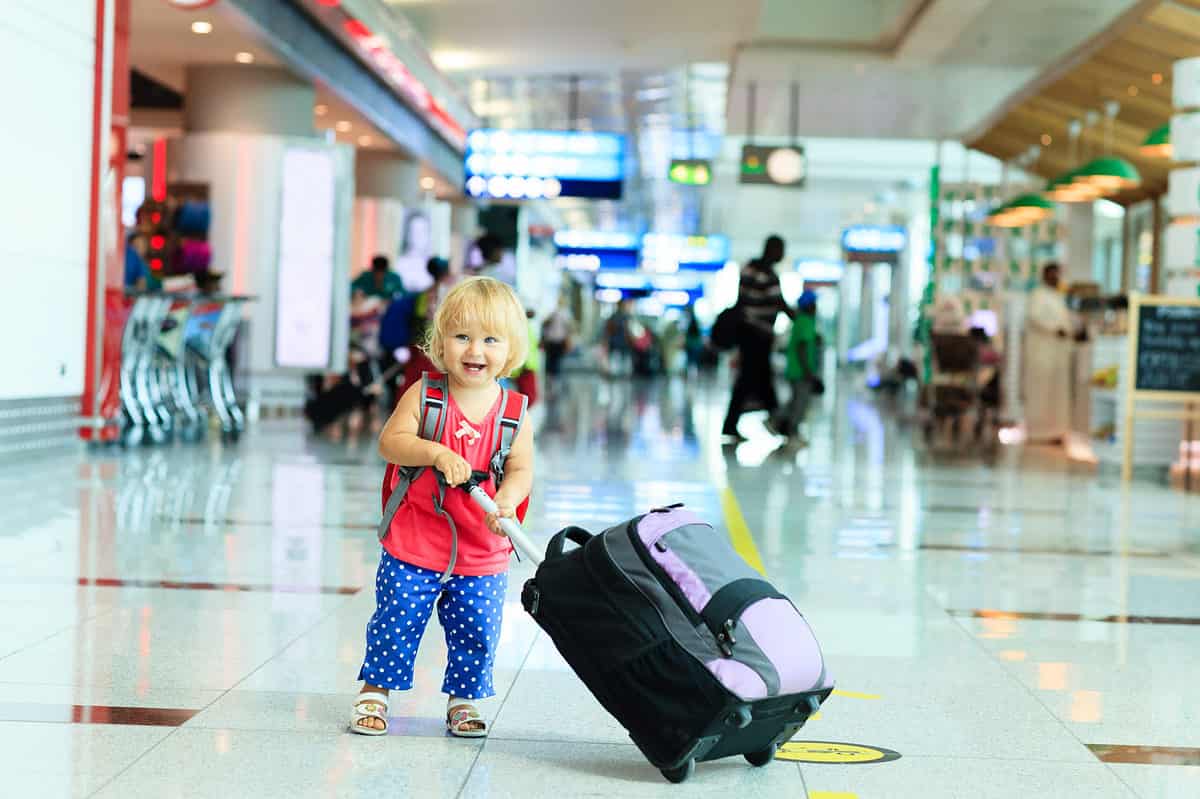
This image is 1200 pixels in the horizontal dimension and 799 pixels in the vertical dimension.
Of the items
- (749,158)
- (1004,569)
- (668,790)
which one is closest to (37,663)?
(668,790)

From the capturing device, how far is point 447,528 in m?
3.43

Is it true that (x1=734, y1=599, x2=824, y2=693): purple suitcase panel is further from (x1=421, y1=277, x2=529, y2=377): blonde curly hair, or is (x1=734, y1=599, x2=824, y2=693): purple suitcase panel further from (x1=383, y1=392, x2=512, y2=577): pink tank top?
(x1=421, y1=277, x2=529, y2=377): blonde curly hair

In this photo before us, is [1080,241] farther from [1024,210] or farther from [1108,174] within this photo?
[1108,174]

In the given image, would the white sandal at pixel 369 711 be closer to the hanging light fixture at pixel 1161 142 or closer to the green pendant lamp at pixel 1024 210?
the hanging light fixture at pixel 1161 142

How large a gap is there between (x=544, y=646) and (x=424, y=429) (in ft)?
4.20


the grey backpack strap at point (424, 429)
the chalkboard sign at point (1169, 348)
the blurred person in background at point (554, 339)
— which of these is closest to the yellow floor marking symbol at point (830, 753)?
the grey backpack strap at point (424, 429)

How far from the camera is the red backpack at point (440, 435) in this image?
3.41 meters

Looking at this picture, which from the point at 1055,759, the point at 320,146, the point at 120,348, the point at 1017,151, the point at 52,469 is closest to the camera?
the point at 1055,759

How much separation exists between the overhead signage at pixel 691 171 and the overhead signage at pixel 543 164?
167 inches

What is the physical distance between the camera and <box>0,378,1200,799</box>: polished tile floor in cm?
315

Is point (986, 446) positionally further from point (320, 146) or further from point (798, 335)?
point (320, 146)

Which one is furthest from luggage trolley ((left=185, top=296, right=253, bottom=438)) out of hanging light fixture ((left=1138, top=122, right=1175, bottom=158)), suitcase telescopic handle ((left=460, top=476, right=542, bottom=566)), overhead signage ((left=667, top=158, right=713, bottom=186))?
overhead signage ((left=667, top=158, right=713, bottom=186))

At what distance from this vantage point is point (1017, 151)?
73.5 feet

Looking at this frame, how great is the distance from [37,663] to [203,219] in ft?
38.2
